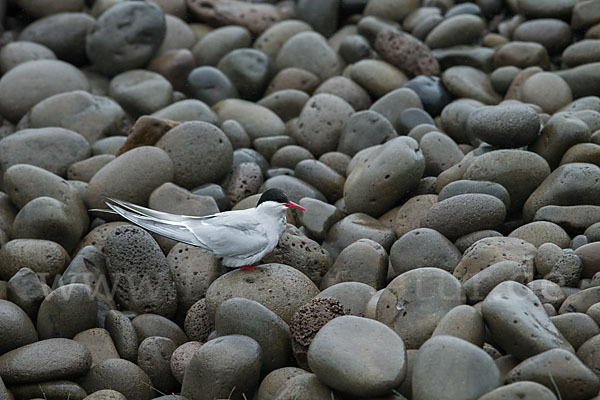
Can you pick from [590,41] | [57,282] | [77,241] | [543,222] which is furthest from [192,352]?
[590,41]

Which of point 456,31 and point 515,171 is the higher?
point 456,31

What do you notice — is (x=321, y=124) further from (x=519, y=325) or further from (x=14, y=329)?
(x=519, y=325)

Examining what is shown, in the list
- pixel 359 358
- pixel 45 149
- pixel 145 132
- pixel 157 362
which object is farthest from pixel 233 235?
pixel 45 149

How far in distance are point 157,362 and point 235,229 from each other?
100cm

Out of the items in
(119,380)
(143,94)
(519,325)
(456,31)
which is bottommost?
(119,380)

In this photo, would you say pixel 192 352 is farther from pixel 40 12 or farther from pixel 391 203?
pixel 40 12

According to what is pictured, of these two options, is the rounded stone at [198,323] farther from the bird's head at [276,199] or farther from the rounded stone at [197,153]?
the rounded stone at [197,153]

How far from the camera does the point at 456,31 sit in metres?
8.23

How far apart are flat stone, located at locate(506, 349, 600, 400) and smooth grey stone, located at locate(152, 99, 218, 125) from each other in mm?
4391

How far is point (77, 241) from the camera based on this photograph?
5887 millimetres

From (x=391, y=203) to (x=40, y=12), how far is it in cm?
533

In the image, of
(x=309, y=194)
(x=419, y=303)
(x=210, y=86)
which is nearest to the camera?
(x=419, y=303)

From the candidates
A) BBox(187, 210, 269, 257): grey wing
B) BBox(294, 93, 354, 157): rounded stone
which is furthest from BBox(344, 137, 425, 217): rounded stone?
BBox(294, 93, 354, 157): rounded stone

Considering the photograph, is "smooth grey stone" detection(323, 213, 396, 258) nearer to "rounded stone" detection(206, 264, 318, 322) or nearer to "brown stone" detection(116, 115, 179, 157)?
"rounded stone" detection(206, 264, 318, 322)
